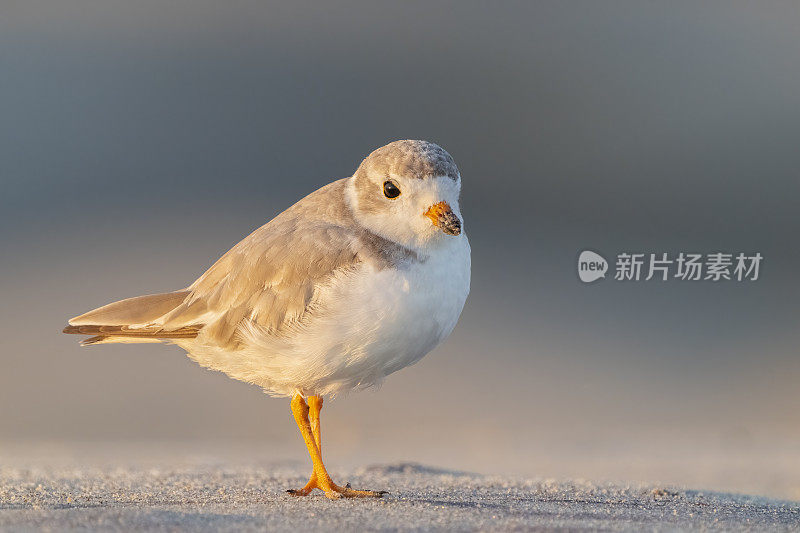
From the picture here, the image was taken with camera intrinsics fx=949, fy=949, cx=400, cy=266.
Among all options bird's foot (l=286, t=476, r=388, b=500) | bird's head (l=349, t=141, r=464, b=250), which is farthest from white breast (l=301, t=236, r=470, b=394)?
bird's foot (l=286, t=476, r=388, b=500)

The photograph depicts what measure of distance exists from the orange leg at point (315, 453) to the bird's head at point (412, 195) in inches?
40.7

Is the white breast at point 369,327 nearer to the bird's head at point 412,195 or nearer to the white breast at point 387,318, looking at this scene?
the white breast at point 387,318

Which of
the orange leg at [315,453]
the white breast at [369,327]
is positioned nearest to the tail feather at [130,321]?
the white breast at [369,327]

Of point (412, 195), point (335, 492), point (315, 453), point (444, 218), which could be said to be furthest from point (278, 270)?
point (335, 492)

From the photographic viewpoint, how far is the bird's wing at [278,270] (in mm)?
4438

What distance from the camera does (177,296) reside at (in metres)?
5.02

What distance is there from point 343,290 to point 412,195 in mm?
550

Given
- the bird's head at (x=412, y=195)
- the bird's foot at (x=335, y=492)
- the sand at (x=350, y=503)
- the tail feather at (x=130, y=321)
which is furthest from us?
the tail feather at (x=130, y=321)

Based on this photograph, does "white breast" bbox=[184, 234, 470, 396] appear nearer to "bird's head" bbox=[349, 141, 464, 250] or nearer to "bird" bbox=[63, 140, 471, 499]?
"bird" bbox=[63, 140, 471, 499]

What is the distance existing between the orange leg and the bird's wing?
54cm

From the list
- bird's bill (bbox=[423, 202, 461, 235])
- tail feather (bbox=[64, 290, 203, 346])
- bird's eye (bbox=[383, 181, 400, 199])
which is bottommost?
tail feather (bbox=[64, 290, 203, 346])

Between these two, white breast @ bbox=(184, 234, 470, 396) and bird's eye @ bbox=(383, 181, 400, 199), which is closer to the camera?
white breast @ bbox=(184, 234, 470, 396)

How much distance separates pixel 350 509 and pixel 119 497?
123 centimetres

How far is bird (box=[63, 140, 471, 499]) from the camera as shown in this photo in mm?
4328
